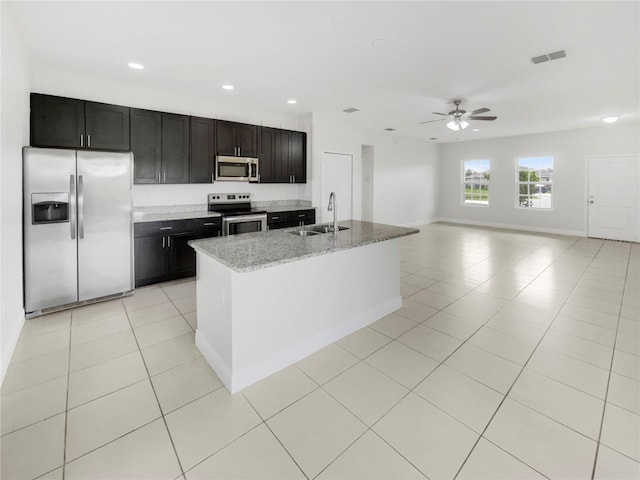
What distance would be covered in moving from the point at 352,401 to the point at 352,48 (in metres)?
3.22

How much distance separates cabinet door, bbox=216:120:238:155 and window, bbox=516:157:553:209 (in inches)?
311

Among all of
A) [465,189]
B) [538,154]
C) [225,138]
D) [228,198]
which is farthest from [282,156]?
[538,154]

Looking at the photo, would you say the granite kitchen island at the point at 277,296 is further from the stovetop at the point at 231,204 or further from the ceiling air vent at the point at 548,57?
the ceiling air vent at the point at 548,57

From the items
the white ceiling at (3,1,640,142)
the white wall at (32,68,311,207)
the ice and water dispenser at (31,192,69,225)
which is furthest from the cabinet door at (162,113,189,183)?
the ice and water dispenser at (31,192,69,225)

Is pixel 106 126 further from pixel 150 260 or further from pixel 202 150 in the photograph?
pixel 150 260

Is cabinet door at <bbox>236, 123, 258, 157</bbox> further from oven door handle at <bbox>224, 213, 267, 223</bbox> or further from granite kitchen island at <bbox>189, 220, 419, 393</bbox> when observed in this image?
granite kitchen island at <bbox>189, 220, 419, 393</bbox>

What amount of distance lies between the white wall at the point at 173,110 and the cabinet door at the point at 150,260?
2.72 ft

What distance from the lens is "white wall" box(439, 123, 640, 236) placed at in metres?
7.52

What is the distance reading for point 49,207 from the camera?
3.26 metres

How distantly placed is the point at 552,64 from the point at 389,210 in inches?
214

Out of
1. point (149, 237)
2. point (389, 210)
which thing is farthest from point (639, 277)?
point (149, 237)

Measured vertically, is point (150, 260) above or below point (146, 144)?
below

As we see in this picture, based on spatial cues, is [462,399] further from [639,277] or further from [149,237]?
[639,277]

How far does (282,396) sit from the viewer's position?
2.07 m
